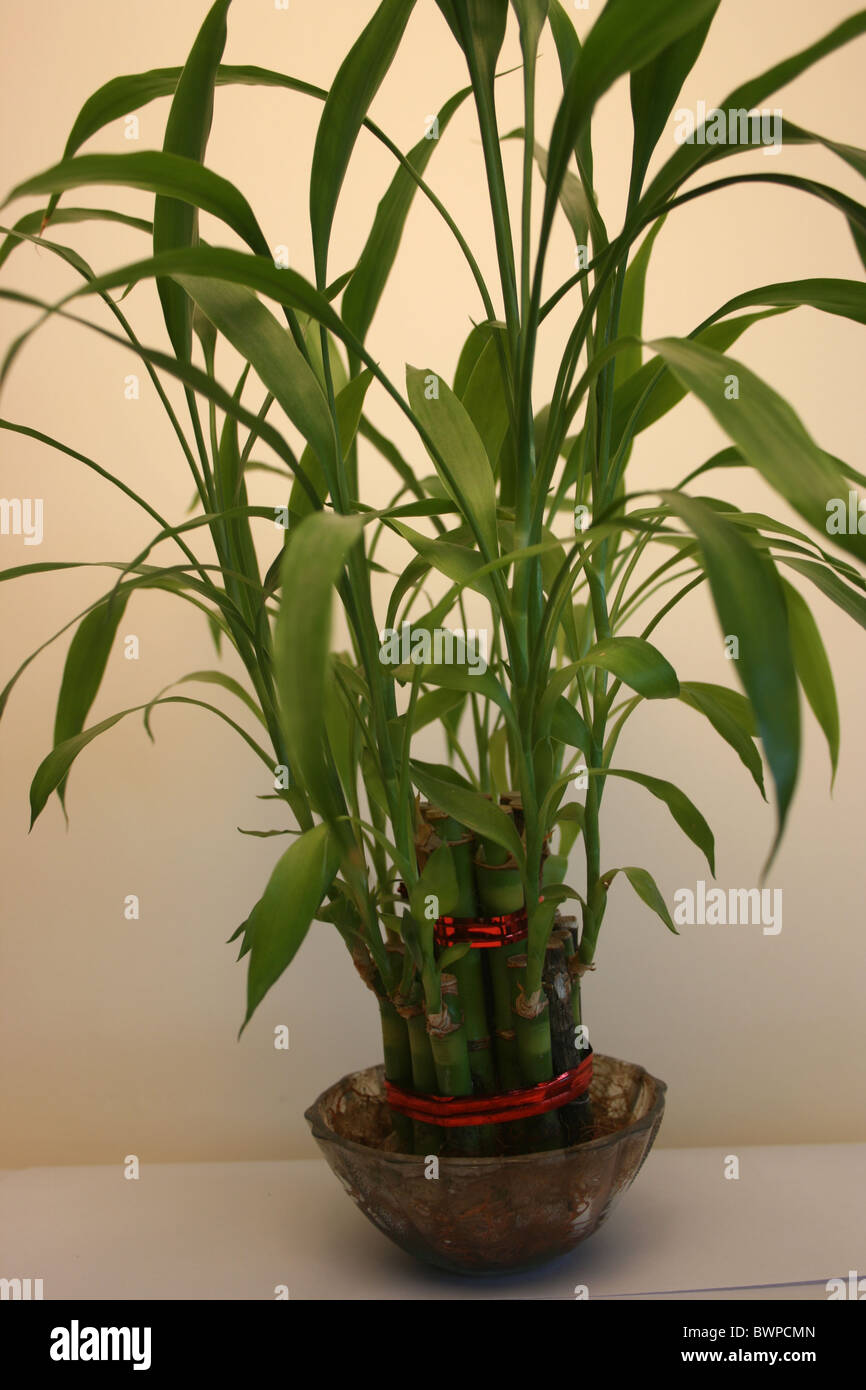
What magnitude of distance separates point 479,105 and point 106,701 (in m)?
0.75

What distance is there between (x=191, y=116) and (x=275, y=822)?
725 mm

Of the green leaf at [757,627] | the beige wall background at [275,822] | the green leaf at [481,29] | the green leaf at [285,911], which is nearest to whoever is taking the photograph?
the green leaf at [757,627]

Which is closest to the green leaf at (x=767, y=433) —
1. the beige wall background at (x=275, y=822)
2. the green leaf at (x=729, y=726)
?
the green leaf at (x=729, y=726)

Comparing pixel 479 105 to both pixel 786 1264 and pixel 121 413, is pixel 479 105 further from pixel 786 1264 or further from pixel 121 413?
pixel 786 1264

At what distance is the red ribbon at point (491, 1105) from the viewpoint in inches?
28.9

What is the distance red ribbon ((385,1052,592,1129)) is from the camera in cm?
73

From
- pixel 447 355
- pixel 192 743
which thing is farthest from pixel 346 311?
pixel 192 743

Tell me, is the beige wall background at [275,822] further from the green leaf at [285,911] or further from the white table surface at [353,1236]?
the green leaf at [285,911]

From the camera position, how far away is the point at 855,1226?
88 cm

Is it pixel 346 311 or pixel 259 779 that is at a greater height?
pixel 346 311

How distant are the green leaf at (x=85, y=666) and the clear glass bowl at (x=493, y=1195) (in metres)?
0.35

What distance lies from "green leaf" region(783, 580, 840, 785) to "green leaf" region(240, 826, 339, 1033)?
1.23ft

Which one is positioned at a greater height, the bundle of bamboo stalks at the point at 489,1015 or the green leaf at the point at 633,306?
the green leaf at the point at 633,306

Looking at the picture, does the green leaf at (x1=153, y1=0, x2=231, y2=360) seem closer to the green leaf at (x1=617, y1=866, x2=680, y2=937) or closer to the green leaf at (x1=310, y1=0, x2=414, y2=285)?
the green leaf at (x1=310, y1=0, x2=414, y2=285)
